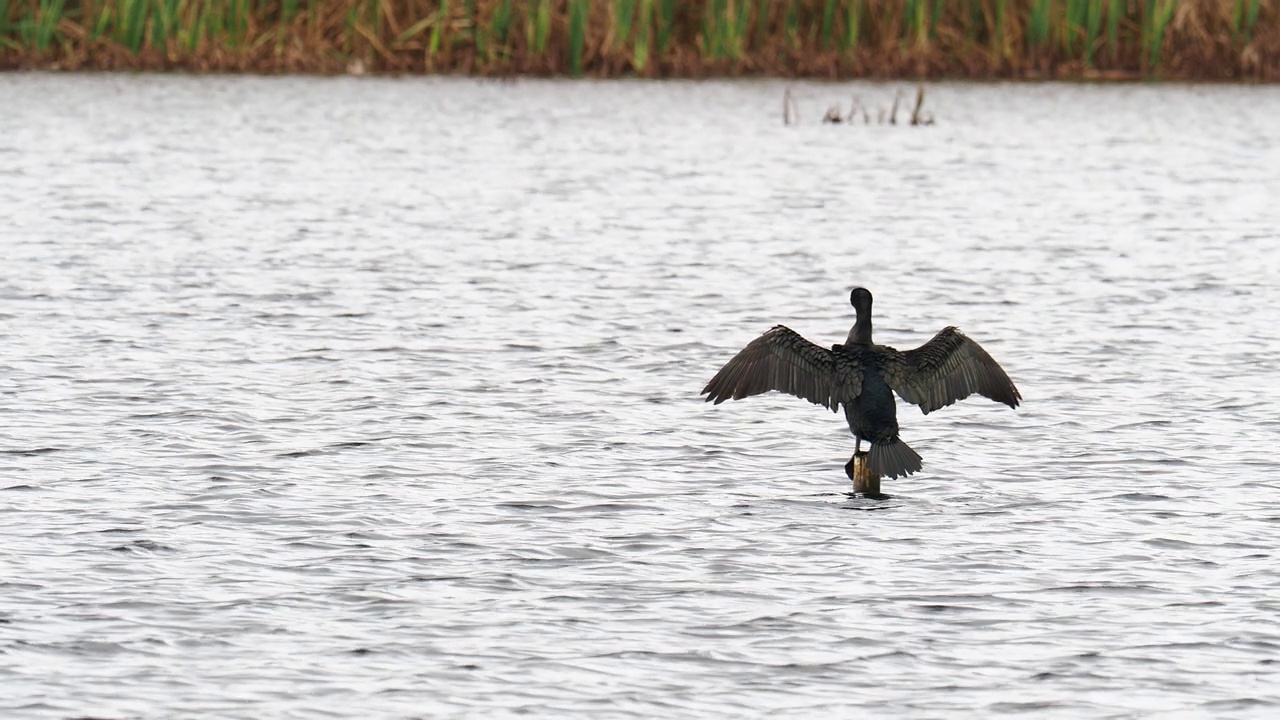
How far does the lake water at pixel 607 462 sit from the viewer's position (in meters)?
7.92

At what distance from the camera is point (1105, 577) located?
9320mm

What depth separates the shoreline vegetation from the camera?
1446 inches

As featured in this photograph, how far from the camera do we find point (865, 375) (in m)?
11.0

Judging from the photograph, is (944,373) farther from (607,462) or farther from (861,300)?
(607,462)

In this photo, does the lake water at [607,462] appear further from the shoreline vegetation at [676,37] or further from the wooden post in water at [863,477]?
the shoreline vegetation at [676,37]

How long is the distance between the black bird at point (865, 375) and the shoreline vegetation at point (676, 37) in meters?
25.4

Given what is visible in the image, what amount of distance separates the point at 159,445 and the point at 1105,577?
4.90 metres

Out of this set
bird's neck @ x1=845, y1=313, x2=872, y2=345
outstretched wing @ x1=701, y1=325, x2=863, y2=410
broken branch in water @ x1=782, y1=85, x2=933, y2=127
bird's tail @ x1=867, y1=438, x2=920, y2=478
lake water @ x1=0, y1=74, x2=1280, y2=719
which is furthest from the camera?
broken branch in water @ x1=782, y1=85, x2=933, y2=127

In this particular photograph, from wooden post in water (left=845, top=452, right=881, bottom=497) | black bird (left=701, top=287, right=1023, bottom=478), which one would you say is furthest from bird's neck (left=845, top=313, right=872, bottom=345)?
wooden post in water (left=845, top=452, right=881, bottom=497)

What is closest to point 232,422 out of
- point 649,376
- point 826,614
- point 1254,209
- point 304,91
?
point 649,376

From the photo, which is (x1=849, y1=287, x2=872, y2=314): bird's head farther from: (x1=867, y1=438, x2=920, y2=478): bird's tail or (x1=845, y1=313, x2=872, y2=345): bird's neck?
(x1=867, y1=438, x2=920, y2=478): bird's tail

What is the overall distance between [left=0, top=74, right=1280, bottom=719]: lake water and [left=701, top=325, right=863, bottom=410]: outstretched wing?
461 mm

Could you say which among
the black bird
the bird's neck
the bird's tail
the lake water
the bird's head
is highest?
the bird's head

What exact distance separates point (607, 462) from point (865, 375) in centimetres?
144
